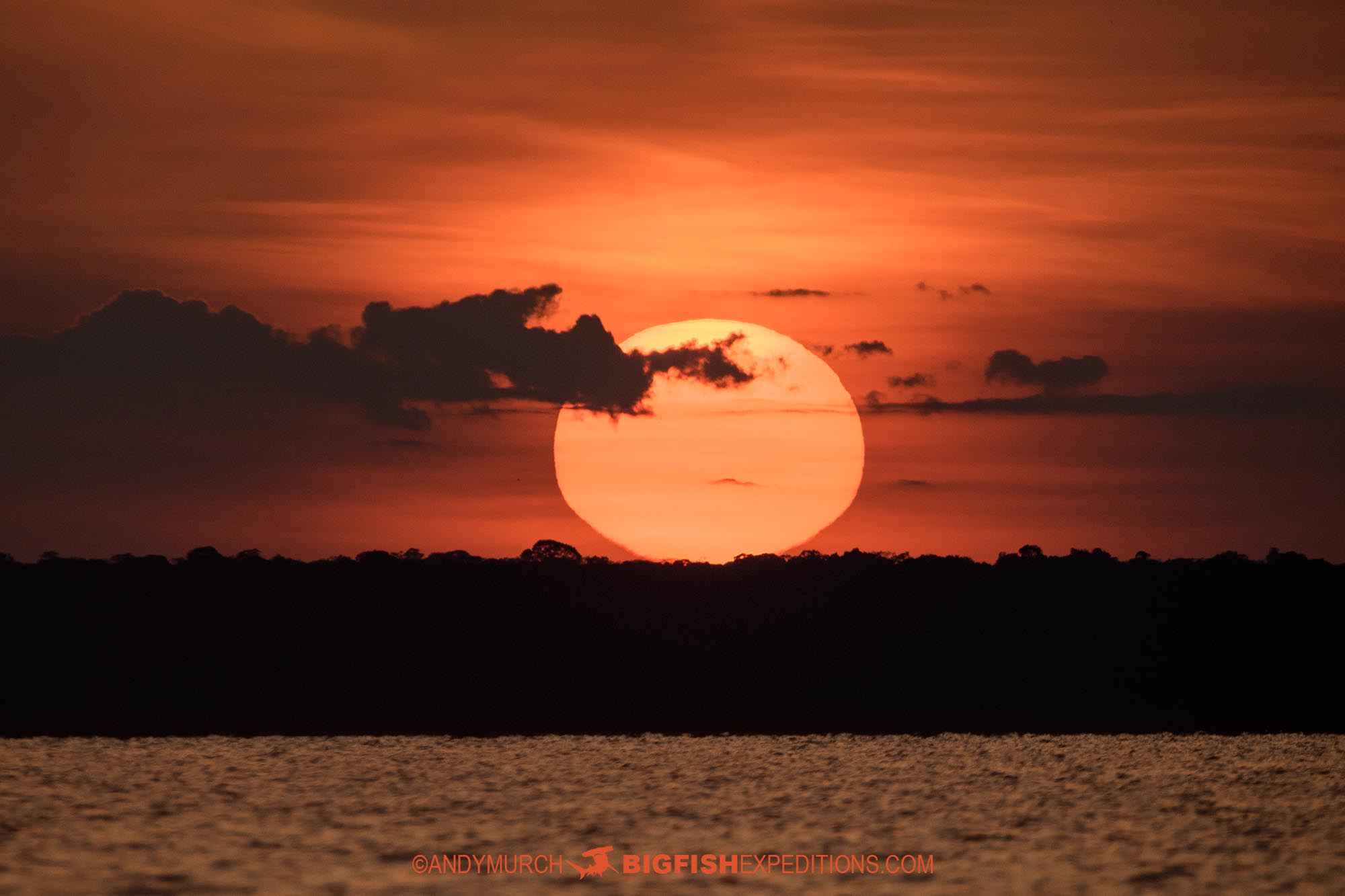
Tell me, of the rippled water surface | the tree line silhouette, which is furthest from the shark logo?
the tree line silhouette

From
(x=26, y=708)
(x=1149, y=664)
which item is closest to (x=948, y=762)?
(x=1149, y=664)

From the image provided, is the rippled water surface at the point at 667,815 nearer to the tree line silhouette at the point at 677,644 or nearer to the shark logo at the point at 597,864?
the shark logo at the point at 597,864

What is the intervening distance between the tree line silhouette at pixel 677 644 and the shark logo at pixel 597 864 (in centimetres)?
3361

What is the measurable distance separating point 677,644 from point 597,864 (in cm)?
4390

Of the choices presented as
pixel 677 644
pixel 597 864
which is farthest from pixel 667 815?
pixel 677 644

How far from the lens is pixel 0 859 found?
101 ft

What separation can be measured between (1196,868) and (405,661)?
1778 inches

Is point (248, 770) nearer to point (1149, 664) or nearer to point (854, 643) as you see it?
point (854, 643)

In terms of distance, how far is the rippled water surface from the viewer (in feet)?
96.6

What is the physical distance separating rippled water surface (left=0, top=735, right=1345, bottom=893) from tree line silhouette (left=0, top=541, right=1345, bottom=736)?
11.9m

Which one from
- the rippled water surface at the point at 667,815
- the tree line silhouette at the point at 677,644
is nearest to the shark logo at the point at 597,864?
the rippled water surface at the point at 667,815

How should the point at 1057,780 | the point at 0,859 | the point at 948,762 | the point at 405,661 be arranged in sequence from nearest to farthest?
the point at 0,859
the point at 1057,780
the point at 948,762
the point at 405,661

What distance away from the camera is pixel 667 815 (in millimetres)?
37438

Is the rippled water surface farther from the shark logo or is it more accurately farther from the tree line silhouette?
the tree line silhouette
